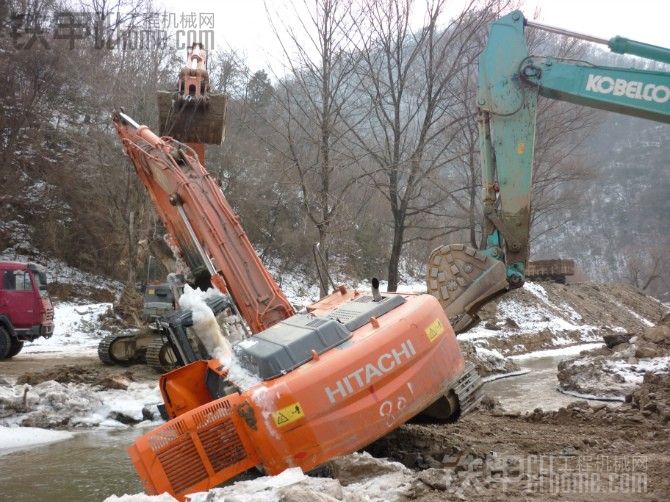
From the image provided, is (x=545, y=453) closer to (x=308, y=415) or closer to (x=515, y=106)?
(x=308, y=415)

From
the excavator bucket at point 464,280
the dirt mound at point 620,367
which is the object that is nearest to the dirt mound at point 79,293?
the dirt mound at point 620,367

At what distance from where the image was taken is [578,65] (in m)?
7.39

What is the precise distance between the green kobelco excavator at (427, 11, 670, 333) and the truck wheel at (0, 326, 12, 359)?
12232 millimetres

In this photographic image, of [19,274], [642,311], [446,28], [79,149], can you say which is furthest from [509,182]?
[642,311]

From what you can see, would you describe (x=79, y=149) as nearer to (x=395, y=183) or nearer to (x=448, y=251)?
(x=395, y=183)

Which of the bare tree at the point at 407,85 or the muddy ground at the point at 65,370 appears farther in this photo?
the bare tree at the point at 407,85

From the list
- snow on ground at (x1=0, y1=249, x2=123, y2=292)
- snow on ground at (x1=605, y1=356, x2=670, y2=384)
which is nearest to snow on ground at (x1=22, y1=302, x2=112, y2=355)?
snow on ground at (x1=0, y1=249, x2=123, y2=292)

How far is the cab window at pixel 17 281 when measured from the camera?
16531mm

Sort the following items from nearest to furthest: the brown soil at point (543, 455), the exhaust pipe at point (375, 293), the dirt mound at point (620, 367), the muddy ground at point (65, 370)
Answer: the brown soil at point (543, 455) < the exhaust pipe at point (375, 293) < the dirt mound at point (620, 367) < the muddy ground at point (65, 370)

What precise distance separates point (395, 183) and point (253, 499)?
1282cm

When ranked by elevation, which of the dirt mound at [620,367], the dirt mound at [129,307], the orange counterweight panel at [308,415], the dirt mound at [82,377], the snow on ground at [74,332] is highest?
the orange counterweight panel at [308,415]

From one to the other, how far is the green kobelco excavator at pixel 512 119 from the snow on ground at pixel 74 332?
13144 millimetres

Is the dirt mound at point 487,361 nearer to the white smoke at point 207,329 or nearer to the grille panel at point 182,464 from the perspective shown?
the white smoke at point 207,329

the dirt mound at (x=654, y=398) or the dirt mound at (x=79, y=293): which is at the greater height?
the dirt mound at (x=654, y=398)
